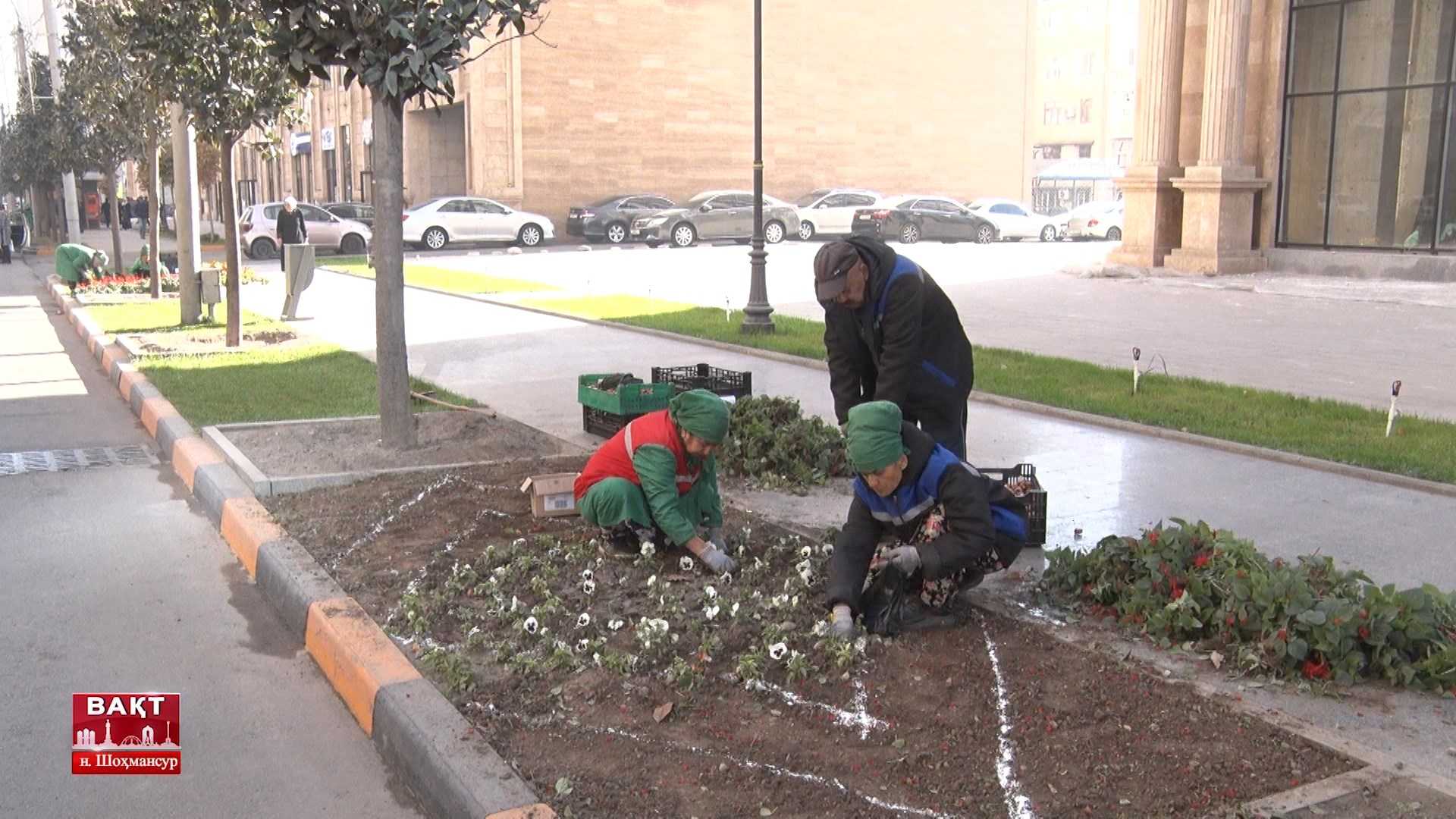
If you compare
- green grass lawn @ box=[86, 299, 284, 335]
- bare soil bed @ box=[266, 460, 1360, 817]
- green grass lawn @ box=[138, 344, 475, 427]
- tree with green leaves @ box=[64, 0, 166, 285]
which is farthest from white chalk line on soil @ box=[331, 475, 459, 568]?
tree with green leaves @ box=[64, 0, 166, 285]

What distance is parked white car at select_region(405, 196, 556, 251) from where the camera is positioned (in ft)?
116

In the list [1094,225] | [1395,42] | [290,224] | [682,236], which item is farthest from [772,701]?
[1094,225]

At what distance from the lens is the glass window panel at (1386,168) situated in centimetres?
2236

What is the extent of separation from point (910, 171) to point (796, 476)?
44079mm

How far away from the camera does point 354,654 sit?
495cm

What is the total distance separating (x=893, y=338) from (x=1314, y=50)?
2146 centimetres

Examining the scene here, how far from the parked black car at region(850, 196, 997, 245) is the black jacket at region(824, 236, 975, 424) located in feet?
102

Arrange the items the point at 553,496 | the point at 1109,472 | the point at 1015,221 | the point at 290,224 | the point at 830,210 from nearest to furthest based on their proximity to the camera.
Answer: the point at 553,496
the point at 1109,472
the point at 290,224
the point at 830,210
the point at 1015,221

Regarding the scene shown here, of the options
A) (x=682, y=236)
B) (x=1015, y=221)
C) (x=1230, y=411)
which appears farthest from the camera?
(x=1015, y=221)

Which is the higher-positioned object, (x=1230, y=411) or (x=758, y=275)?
(x=758, y=275)

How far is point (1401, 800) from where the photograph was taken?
3578mm

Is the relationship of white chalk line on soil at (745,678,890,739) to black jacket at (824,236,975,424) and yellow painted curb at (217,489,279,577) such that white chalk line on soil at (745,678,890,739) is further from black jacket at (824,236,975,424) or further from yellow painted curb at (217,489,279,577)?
yellow painted curb at (217,489,279,577)

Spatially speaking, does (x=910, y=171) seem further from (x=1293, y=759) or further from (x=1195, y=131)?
(x=1293, y=759)

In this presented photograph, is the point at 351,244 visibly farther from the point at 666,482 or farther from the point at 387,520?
the point at 666,482
